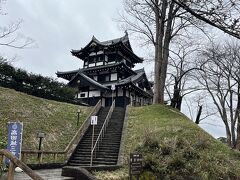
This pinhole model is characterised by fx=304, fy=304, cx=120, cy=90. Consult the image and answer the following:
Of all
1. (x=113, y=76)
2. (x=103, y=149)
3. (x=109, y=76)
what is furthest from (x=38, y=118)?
(x=109, y=76)

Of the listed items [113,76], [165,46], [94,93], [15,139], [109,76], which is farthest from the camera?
[109,76]

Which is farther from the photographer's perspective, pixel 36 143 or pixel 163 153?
pixel 36 143

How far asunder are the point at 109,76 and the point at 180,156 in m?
30.6

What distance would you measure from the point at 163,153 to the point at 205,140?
3112 mm

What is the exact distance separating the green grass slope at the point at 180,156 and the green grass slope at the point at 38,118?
4717mm

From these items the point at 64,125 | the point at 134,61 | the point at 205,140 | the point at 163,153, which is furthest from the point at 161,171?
the point at 134,61

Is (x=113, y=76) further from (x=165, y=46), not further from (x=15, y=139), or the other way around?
(x=15, y=139)

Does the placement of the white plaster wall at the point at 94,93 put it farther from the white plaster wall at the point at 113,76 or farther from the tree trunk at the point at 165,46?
the tree trunk at the point at 165,46

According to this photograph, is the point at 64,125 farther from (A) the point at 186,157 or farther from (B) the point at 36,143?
(A) the point at 186,157

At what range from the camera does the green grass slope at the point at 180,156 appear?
13.8 meters

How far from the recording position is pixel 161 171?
45.4ft

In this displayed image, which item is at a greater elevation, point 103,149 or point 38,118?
point 38,118

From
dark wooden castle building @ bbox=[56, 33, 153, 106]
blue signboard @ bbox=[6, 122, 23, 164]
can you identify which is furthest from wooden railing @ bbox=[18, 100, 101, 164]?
dark wooden castle building @ bbox=[56, 33, 153, 106]

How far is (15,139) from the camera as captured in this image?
39.1 ft
